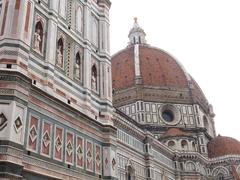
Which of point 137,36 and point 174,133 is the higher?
point 137,36

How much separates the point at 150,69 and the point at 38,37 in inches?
1901

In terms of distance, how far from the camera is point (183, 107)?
174 feet

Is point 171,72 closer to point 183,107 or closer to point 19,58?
point 183,107

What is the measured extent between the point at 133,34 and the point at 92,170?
200 feet

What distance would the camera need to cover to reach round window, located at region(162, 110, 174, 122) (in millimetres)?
52422

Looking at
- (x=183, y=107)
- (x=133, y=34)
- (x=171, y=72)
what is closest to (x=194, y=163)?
(x=183, y=107)

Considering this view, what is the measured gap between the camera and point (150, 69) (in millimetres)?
58656

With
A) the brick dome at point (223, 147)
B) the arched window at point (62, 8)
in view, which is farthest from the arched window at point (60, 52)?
the brick dome at point (223, 147)

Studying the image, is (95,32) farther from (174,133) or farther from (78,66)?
(174,133)

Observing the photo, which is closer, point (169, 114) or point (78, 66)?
point (78, 66)

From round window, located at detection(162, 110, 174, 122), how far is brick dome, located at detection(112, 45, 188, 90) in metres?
4.70

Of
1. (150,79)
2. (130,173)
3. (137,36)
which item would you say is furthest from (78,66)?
(137,36)

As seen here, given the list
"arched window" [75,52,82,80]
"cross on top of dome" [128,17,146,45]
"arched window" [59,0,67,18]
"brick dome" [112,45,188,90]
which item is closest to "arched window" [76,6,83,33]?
"arched window" [59,0,67,18]

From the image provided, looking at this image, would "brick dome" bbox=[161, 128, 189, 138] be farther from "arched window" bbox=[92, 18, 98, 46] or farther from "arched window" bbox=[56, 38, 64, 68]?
"arched window" bbox=[56, 38, 64, 68]
